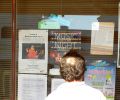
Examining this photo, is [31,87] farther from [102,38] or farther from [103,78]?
A: [102,38]

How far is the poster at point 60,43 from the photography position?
5649mm

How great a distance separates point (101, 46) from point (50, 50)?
76 cm

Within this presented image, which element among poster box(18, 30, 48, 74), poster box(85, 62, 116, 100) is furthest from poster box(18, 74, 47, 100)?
poster box(85, 62, 116, 100)

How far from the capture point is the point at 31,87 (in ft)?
19.0

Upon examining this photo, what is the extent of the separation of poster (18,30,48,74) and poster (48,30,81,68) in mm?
89

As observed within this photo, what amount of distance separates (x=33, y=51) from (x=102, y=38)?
105 cm

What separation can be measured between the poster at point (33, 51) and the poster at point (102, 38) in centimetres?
71

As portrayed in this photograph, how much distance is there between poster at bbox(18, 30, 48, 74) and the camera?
5.70m

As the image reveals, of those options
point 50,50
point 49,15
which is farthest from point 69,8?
point 50,50

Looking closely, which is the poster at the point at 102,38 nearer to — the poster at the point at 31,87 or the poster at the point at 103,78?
the poster at the point at 103,78

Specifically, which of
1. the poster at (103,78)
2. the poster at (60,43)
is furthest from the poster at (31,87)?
the poster at (103,78)

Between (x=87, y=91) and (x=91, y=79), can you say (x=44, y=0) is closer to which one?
(x=91, y=79)

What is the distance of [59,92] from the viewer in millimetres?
3551

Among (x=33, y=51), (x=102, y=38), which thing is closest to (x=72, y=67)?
(x=102, y=38)
